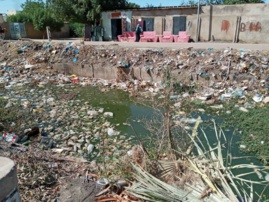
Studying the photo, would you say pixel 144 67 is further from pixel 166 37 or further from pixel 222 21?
pixel 222 21

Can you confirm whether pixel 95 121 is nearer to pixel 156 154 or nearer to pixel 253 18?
pixel 156 154

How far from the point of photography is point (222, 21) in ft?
39.4

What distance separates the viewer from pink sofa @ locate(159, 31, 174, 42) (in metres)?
13.0

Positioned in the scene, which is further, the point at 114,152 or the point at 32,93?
the point at 32,93

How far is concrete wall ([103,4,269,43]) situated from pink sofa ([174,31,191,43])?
0.41m

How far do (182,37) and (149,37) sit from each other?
1.92m

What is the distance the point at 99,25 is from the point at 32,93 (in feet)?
33.0

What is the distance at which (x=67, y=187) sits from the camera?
8.37 ft

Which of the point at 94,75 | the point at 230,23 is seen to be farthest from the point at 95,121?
the point at 230,23

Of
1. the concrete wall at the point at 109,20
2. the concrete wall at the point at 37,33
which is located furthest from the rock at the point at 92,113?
the concrete wall at the point at 37,33

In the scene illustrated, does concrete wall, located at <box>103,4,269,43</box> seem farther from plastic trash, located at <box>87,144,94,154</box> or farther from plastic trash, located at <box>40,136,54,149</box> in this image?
plastic trash, located at <box>40,136,54,149</box>

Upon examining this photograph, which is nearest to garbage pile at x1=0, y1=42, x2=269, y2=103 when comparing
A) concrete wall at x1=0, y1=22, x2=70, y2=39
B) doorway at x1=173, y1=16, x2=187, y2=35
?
doorway at x1=173, y1=16, x2=187, y2=35

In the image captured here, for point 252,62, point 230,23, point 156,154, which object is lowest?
point 156,154

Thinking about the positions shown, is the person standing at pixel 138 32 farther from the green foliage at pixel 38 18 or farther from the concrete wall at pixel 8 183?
the concrete wall at pixel 8 183
